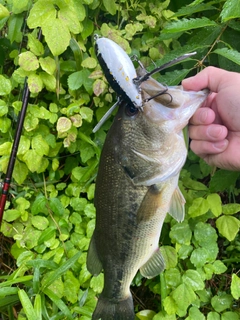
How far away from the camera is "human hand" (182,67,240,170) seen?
48.8 inches

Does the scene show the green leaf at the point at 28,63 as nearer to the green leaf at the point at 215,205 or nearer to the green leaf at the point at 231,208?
the green leaf at the point at 215,205

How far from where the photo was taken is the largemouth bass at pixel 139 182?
44.0 inches

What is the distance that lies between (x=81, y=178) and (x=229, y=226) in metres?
0.91

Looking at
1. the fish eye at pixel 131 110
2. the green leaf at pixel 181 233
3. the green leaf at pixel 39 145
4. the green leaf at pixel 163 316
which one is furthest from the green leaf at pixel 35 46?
the green leaf at pixel 163 316

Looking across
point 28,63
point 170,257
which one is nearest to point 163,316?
point 170,257

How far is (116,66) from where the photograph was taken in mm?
927

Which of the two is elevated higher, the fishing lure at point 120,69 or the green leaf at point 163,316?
the fishing lure at point 120,69

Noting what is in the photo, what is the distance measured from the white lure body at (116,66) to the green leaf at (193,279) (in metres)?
1.24

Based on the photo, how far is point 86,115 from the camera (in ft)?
5.89

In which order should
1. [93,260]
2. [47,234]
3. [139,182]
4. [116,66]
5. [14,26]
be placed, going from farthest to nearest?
[47,234], [14,26], [93,260], [139,182], [116,66]

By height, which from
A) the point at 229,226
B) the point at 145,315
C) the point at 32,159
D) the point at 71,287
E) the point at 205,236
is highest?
the point at 32,159

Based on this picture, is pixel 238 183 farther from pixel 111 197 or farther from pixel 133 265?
pixel 111 197

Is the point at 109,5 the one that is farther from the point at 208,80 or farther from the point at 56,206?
the point at 56,206

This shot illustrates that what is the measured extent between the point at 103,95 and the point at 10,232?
101 cm
